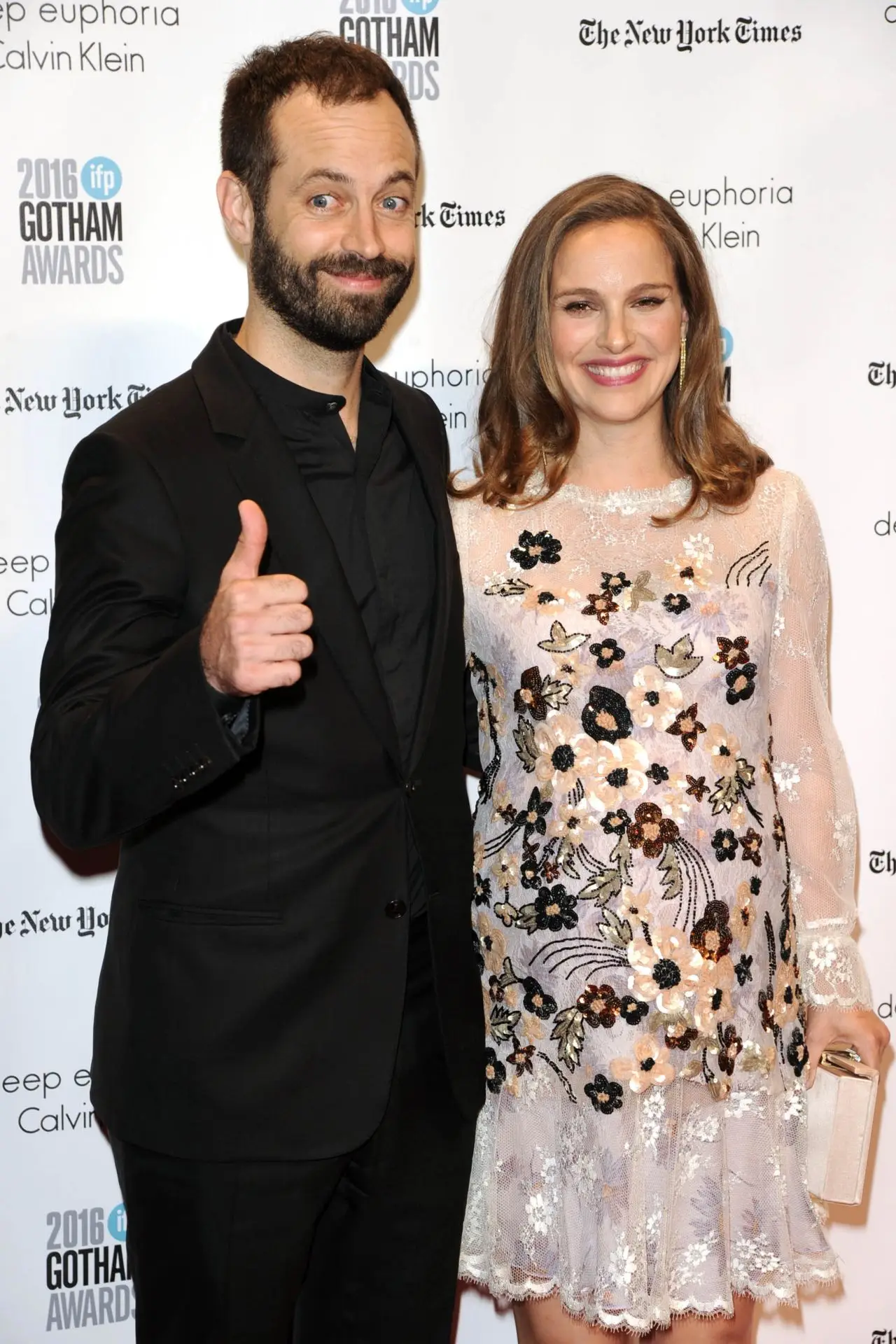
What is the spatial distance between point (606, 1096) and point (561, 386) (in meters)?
1.05

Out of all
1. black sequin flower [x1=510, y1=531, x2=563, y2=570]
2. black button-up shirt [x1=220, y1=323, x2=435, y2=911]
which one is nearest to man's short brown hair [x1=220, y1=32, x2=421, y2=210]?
black button-up shirt [x1=220, y1=323, x2=435, y2=911]

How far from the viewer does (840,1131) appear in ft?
6.43

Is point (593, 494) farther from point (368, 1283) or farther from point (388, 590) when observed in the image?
point (368, 1283)

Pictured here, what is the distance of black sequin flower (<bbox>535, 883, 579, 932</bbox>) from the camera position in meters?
1.91

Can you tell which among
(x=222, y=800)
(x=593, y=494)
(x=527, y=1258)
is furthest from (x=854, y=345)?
(x=527, y=1258)

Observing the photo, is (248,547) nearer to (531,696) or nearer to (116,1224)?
(531,696)

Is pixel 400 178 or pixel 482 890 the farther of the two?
pixel 482 890

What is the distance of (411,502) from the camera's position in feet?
6.52

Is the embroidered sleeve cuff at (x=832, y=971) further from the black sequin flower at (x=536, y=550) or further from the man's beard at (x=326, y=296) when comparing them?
the man's beard at (x=326, y=296)

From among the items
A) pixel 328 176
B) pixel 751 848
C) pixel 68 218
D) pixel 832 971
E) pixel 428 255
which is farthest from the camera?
pixel 428 255

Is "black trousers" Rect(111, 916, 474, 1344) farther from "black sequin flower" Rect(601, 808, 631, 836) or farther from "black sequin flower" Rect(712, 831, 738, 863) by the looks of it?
"black sequin flower" Rect(712, 831, 738, 863)

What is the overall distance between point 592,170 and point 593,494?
2.50 feet

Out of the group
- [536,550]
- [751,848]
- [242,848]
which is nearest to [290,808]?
[242,848]

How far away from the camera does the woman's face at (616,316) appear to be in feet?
6.54
